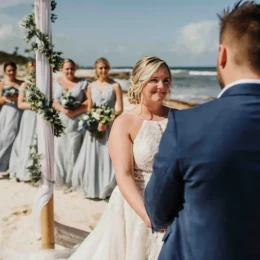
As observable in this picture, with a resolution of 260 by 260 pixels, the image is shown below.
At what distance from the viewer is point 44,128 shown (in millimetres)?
4438

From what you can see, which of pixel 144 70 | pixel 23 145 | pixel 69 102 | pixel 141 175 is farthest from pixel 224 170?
pixel 23 145

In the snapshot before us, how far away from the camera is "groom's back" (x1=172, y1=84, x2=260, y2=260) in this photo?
1470mm

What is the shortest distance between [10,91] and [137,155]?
597 cm

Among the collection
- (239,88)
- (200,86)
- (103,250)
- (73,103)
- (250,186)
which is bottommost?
(200,86)

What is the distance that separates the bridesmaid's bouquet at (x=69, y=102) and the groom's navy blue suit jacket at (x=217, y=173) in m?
5.95

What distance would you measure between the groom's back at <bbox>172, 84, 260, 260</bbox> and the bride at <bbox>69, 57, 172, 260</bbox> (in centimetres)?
126

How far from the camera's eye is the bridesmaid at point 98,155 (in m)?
7.32

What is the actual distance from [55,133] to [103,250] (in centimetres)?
150

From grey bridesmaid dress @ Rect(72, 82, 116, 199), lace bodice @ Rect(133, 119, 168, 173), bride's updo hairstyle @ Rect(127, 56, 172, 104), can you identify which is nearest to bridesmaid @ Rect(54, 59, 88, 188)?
grey bridesmaid dress @ Rect(72, 82, 116, 199)

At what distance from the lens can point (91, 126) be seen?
7.31 m

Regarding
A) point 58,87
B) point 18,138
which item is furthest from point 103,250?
point 18,138

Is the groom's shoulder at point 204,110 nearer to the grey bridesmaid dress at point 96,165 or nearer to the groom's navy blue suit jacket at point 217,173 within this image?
the groom's navy blue suit jacket at point 217,173

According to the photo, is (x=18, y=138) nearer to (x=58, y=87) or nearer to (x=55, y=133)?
(x=58, y=87)

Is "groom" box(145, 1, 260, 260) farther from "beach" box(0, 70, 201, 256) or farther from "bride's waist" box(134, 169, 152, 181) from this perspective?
"beach" box(0, 70, 201, 256)
